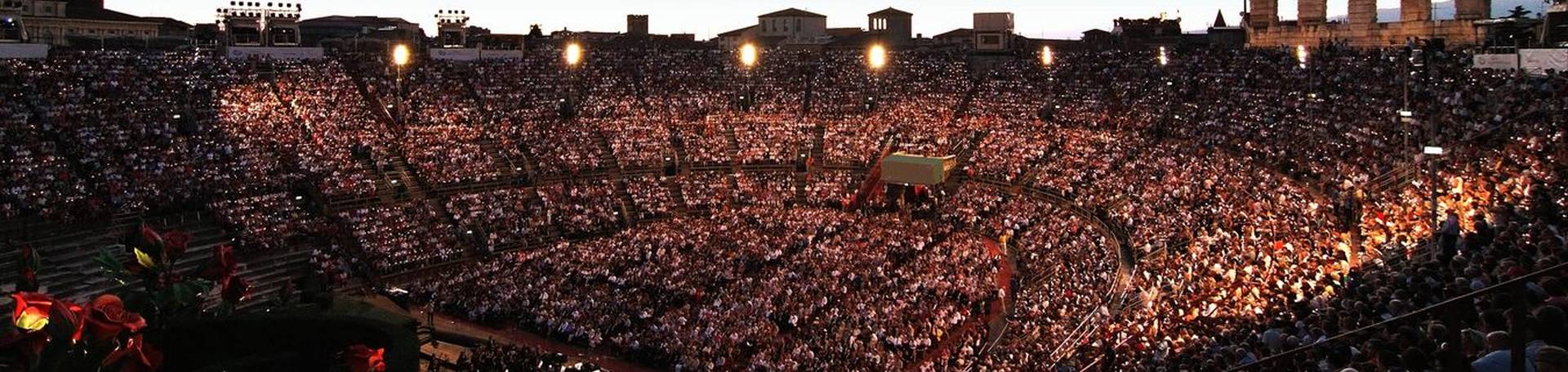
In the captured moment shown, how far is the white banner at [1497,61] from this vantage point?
26.4 meters

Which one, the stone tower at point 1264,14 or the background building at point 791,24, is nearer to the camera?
the stone tower at point 1264,14

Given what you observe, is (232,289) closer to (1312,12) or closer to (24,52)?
(24,52)

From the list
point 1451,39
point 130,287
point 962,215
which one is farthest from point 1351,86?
point 130,287

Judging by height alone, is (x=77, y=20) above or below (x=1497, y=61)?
above

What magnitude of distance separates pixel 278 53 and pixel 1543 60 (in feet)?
148

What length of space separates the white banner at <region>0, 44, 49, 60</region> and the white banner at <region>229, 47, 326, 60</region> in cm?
635

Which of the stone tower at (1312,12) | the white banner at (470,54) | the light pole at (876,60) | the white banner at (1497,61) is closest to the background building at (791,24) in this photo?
the light pole at (876,60)

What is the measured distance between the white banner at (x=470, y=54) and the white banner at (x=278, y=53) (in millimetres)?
5662

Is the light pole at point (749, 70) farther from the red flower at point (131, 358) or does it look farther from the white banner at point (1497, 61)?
the red flower at point (131, 358)

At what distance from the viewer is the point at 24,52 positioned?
3581 cm

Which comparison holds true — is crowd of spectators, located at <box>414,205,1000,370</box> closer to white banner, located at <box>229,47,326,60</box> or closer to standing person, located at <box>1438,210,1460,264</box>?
standing person, located at <box>1438,210,1460,264</box>

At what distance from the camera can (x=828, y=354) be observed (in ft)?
66.8

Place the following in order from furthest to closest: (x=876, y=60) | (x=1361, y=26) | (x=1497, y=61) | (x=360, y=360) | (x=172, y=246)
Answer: (x=876, y=60) < (x=1361, y=26) < (x=1497, y=61) < (x=360, y=360) < (x=172, y=246)

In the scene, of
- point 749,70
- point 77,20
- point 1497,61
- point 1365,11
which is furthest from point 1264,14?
point 77,20
